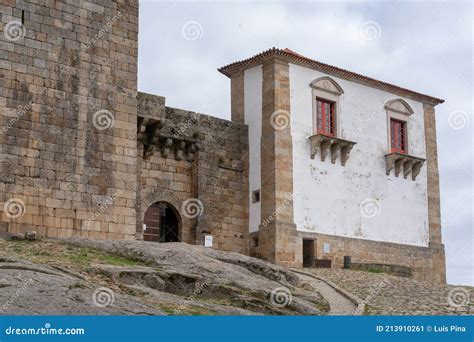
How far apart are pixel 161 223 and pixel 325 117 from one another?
593 centimetres

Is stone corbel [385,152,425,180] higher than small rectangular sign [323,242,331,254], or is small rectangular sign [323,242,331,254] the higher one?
stone corbel [385,152,425,180]

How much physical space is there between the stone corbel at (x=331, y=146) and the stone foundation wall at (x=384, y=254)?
2371 mm

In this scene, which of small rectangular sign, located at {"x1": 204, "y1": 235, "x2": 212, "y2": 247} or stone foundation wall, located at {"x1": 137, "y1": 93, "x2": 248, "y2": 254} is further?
small rectangular sign, located at {"x1": 204, "y1": 235, "x2": 212, "y2": 247}

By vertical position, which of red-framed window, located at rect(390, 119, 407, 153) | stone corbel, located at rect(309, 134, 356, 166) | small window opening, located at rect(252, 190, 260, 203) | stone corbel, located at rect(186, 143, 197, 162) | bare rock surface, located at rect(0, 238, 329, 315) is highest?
red-framed window, located at rect(390, 119, 407, 153)

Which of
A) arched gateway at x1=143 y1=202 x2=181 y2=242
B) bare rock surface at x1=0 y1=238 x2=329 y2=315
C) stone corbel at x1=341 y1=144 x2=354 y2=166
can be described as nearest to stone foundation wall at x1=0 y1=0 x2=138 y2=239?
bare rock surface at x1=0 y1=238 x2=329 y2=315

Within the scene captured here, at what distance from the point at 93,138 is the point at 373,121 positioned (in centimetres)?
1105

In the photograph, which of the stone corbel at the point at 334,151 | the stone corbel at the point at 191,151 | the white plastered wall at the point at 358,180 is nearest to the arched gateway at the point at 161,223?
the stone corbel at the point at 191,151

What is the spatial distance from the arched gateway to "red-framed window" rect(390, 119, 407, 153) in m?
7.75

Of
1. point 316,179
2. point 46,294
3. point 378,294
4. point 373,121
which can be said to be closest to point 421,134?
point 373,121

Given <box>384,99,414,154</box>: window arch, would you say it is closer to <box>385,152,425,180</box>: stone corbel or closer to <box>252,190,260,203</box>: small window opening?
<box>385,152,425,180</box>: stone corbel

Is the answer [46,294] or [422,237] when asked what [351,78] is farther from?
[46,294]

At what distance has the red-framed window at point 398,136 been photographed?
86.0 ft

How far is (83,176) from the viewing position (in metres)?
17.1

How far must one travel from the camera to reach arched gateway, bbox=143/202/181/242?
2200 cm
